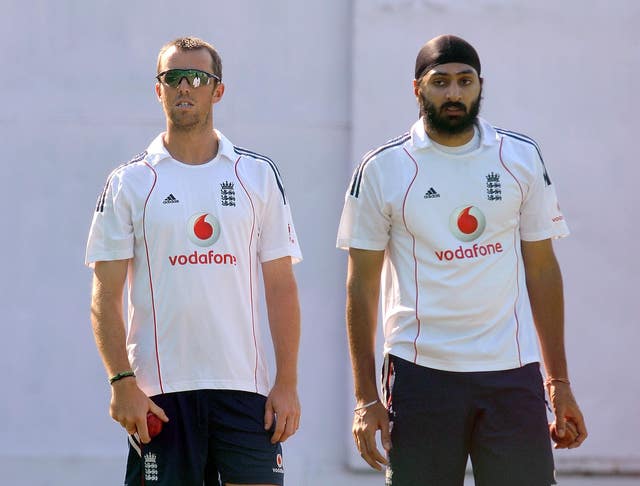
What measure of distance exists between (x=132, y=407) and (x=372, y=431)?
0.78 metres

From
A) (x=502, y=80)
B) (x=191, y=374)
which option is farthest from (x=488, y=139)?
(x=502, y=80)

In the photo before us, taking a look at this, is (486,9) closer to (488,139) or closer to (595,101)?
(595,101)

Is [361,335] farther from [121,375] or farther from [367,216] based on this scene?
[121,375]

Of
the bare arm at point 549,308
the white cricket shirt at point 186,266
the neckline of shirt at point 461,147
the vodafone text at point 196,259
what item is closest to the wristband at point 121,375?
the white cricket shirt at point 186,266

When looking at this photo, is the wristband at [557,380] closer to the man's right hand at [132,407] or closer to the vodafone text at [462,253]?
the vodafone text at [462,253]

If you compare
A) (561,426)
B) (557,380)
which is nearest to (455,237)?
(557,380)

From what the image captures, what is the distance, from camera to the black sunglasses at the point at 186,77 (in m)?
4.19

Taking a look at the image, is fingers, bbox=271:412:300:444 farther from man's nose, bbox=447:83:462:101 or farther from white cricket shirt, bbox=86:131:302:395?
man's nose, bbox=447:83:462:101

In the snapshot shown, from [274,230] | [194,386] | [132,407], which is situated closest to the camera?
[132,407]

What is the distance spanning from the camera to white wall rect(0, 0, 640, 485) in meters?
6.79

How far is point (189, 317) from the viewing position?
4.06 m

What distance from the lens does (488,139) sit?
166 inches

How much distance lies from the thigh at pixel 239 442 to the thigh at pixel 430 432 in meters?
0.41

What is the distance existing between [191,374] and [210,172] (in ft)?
2.27
